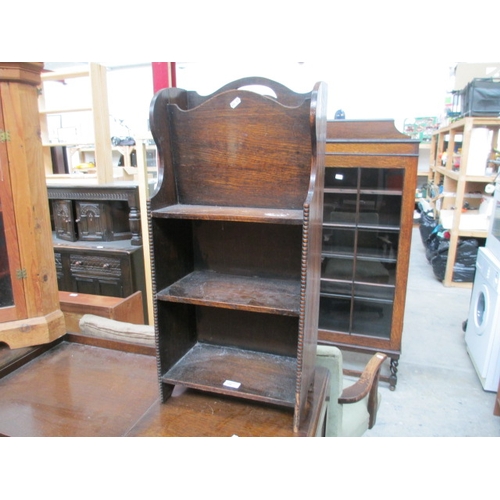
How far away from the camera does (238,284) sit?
1215mm

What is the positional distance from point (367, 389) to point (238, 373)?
54cm

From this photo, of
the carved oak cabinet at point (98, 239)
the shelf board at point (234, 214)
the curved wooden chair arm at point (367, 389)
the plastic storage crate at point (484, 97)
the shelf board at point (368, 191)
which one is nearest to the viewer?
the shelf board at point (234, 214)

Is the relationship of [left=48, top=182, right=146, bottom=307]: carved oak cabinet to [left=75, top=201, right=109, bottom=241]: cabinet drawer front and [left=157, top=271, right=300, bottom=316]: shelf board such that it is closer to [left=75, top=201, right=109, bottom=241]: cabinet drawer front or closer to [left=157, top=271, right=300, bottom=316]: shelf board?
[left=75, top=201, right=109, bottom=241]: cabinet drawer front

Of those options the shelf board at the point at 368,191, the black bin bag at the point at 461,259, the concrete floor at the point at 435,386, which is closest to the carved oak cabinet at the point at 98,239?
the shelf board at the point at 368,191

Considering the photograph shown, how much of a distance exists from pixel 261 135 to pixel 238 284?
443mm

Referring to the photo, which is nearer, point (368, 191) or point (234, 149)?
point (234, 149)

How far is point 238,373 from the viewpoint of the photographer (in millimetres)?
1208

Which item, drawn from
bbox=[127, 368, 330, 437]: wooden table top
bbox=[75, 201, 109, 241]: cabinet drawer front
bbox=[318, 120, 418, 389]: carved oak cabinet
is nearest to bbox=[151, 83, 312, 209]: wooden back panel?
bbox=[127, 368, 330, 437]: wooden table top

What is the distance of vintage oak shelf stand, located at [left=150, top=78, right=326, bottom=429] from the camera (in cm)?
105

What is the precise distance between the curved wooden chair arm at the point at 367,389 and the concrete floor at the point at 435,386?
0.52 metres

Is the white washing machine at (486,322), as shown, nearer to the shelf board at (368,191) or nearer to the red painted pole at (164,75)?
the shelf board at (368,191)

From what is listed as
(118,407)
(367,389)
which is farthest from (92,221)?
(367,389)

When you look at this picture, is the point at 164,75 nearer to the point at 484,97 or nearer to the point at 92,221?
the point at 92,221

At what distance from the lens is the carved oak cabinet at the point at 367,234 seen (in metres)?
2.20
